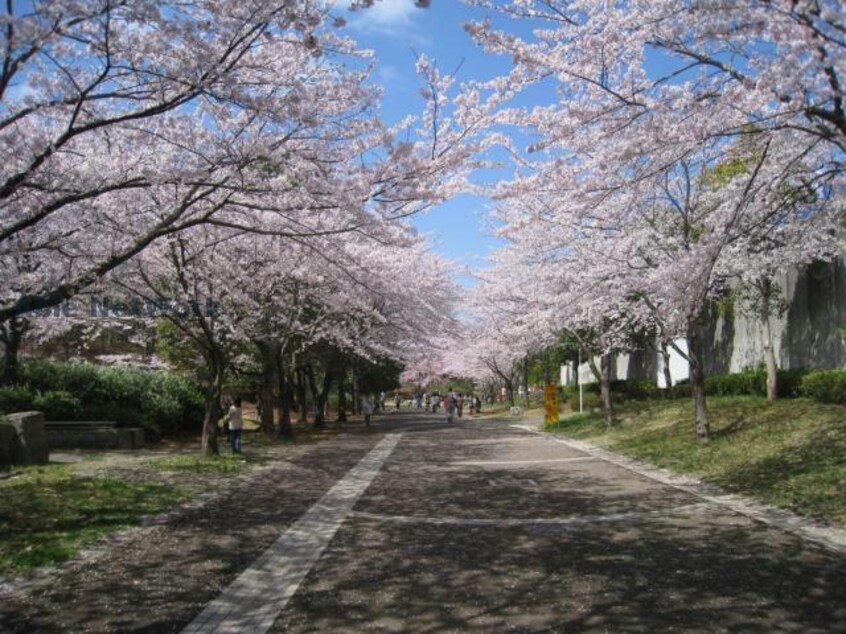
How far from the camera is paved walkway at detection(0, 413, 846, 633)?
496 centimetres

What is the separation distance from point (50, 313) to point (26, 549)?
17.4 meters

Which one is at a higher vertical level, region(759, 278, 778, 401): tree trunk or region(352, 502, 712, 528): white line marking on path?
region(759, 278, 778, 401): tree trunk

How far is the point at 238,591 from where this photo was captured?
5.70 m

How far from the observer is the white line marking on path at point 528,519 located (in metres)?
8.38

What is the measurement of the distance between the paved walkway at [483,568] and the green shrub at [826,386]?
5.86 m

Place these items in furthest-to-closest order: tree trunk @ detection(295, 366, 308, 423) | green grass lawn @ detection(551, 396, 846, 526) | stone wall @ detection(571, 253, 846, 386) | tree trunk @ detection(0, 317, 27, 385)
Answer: tree trunk @ detection(295, 366, 308, 423)
tree trunk @ detection(0, 317, 27, 385)
stone wall @ detection(571, 253, 846, 386)
green grass lawn @ detection(551, 396, 846, 526)

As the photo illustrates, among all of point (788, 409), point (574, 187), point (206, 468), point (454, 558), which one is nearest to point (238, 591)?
point (454, 558)

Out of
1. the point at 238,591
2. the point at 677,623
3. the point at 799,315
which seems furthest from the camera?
the point at 799,315

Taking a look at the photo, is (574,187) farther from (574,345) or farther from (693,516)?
(574,345)

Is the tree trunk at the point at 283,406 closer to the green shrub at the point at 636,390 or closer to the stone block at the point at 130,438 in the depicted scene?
the stone block at the point at 130,438

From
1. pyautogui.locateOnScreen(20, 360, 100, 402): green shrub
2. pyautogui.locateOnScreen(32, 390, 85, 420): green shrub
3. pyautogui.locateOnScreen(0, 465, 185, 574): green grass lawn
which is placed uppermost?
pyautogui.locateOnScreen(20, 360, 100, 402): green shrub

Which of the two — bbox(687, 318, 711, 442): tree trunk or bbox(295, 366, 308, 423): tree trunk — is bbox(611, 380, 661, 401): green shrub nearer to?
bbox(687, 318, 711, 442): tree trunk

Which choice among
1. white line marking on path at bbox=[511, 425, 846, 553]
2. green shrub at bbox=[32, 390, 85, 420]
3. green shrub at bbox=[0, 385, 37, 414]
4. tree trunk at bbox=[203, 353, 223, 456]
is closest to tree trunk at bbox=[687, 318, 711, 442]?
white line marking on path at bbox=[511, 425, 846, 553]

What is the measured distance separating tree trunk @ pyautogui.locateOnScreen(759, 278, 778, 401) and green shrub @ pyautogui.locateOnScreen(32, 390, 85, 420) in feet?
55.6
